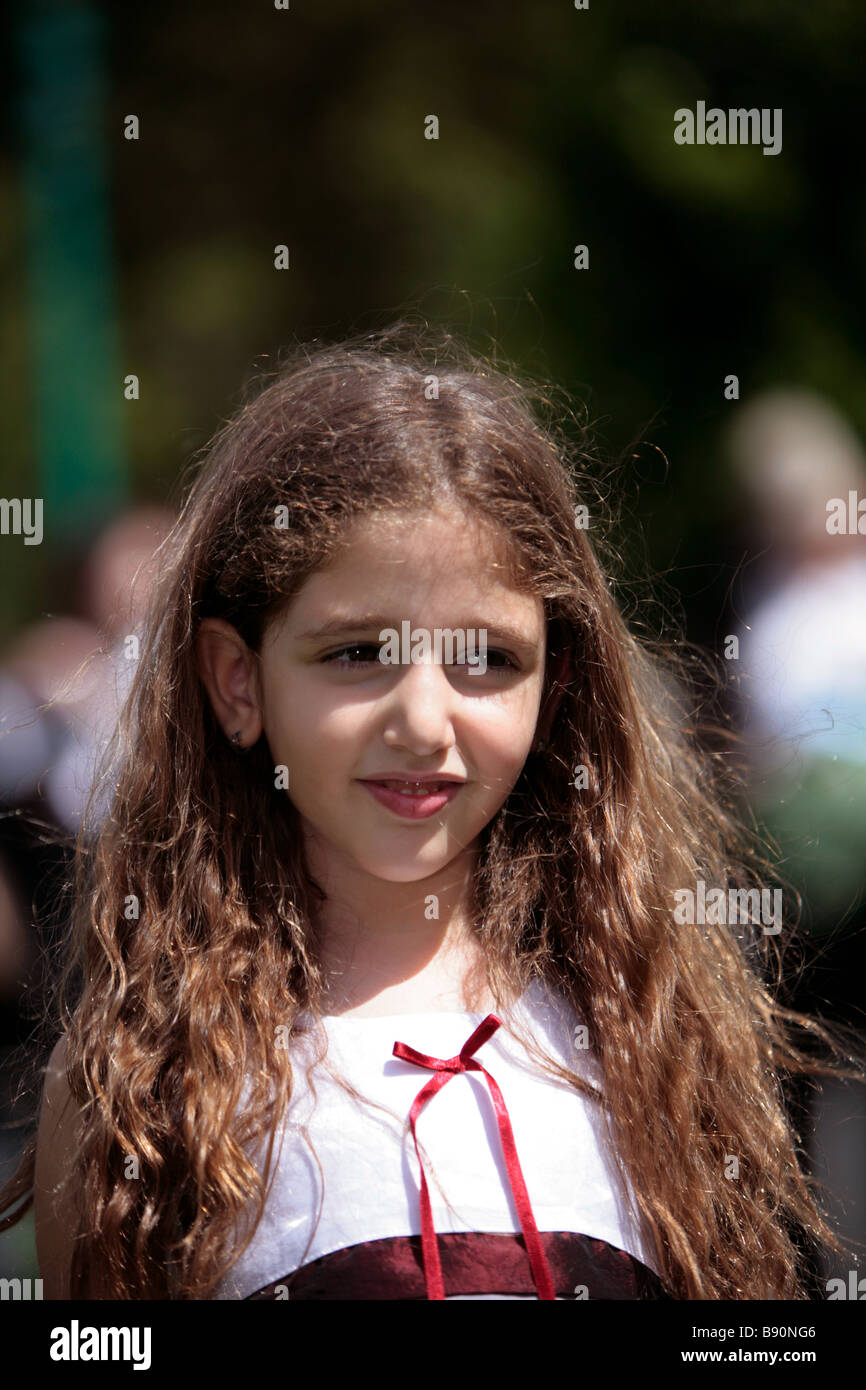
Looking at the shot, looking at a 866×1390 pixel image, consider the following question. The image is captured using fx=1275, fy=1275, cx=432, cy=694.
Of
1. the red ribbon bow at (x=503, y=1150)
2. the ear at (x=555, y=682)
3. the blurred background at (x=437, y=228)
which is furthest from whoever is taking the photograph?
the blurred background at (x=437, y=228)

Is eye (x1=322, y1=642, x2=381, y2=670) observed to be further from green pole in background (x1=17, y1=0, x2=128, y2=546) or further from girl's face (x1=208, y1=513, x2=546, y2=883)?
green pole in background (x1=17, y1=0, x2=128, y2=546)

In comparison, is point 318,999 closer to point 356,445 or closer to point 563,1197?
point 563,1197

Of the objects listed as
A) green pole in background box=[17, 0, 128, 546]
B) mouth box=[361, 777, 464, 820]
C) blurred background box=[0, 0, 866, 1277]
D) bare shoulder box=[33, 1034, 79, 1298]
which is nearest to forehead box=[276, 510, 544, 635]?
mouth box=[361, 777, 464, 820]

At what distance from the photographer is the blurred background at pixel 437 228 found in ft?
10.0

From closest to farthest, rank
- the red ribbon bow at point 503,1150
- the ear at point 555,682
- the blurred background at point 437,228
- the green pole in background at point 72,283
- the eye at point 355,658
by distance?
the red ribbon bow at point 503,1150 → the eye at point 355,658 → the ear at point 555,682 → the blurred background at point 437,228 → the green pole in background at point 72,283

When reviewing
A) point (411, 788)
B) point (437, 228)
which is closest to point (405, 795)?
point (411, 788)

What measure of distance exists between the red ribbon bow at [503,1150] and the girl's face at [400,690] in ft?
0.64

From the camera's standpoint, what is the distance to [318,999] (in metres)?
1.51

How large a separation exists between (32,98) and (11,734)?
189cm

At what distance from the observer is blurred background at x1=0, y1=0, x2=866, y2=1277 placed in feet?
10.0

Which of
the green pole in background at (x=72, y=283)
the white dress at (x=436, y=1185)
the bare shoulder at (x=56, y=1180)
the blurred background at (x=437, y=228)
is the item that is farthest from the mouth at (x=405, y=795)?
the green pole in background at (x=72, y=283)

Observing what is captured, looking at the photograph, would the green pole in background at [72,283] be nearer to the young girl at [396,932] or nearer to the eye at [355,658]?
the young girl at [396,932]

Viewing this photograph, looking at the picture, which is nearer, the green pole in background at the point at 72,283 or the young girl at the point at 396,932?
the young girl at the point at 396,932

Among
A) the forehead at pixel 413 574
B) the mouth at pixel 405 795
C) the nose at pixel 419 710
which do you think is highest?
the forehead at pixel 413 574
